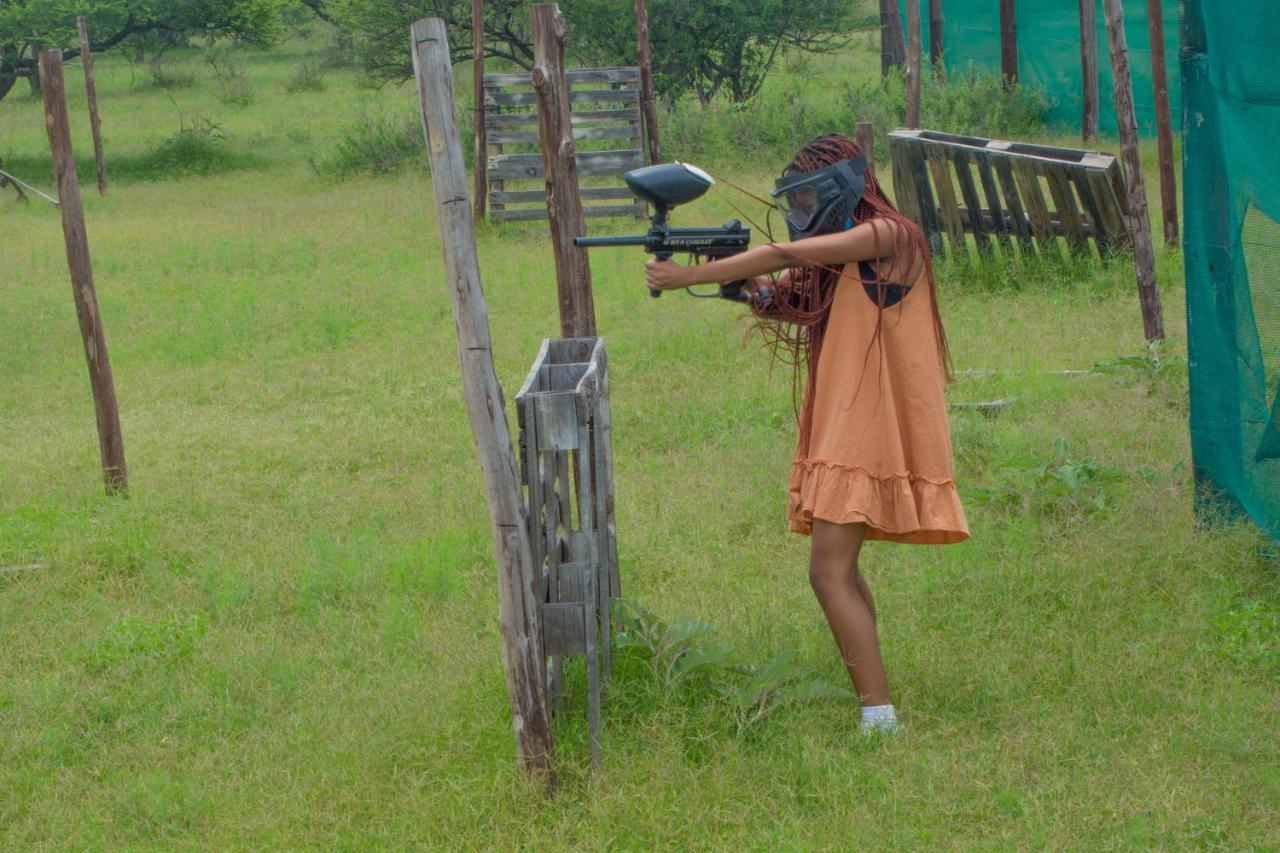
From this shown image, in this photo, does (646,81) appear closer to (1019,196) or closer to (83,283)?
(1019,196)

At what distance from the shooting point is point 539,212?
1600cm

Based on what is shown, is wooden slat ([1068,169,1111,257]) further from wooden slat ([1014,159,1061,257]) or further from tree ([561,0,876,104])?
tree ([561,0,876,104])

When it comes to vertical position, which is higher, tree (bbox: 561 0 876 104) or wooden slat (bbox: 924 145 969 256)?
tree (bbox: 561 0 876 104)

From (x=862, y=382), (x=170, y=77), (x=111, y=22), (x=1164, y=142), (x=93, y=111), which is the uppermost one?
(x=111, y=22)

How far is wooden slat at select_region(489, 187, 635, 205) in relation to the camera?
51.5 ft

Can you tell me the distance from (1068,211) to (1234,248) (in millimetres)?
5219

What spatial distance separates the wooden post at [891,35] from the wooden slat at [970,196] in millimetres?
13665

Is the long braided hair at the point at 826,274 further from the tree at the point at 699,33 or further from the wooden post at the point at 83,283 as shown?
the tree at the point at 699,33

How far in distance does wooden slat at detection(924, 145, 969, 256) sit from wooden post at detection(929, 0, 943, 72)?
11.8 meters

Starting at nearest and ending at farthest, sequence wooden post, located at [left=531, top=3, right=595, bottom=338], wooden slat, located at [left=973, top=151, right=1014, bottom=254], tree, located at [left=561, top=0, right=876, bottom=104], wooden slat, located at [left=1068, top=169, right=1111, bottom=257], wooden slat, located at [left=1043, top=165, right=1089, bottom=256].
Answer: wooden post, located at [left=531, top=3, right=595, bottom=338]
wooden slat, located at [left=1068, top=169, right=1111, bottom=257]
wooden slat, located at [left=1043, top=165, right=1089, bottom=256]
wooden slat, located at [left=973, top=151, right=1014, bottom=254]
tree, located at [left=561, top=0, right=876, bottom=104]

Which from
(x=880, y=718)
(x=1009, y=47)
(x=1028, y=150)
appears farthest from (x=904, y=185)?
(x=1009, y=47)

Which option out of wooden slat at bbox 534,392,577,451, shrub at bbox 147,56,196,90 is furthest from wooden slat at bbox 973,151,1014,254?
shrub at bbox 147,56,196,90

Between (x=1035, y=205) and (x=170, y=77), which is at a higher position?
(x=170, y=77)

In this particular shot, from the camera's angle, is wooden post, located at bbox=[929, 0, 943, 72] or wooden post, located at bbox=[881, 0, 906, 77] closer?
wooden post, located at bbox=[929, 0, 943, 72]
